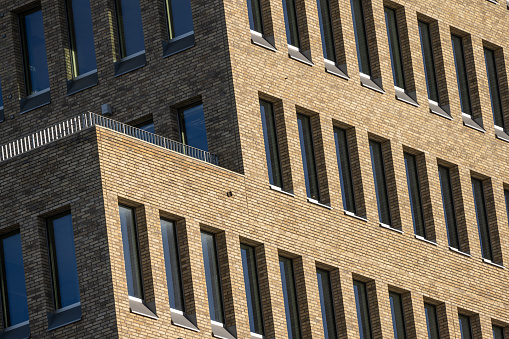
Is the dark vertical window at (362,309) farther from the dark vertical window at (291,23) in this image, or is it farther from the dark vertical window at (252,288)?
the dark vertical window at (291,23)

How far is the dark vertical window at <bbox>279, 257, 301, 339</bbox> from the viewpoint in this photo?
193 feet

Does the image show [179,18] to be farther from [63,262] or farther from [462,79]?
[462,79]

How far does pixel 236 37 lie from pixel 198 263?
28.7 ft

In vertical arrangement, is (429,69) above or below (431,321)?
above

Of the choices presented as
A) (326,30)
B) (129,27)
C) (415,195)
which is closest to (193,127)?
(129,27)

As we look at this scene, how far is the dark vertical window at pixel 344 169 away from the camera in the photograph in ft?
206

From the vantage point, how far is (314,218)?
60.6 meters

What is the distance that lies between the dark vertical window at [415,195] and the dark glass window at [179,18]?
9755 millimetres

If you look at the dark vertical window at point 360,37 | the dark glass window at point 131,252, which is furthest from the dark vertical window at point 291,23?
the dark glass window at point 131,252

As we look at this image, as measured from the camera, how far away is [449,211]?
66.9 metres

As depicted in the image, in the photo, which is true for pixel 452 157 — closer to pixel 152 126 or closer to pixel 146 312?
pixel 152 126

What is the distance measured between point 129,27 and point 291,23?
5572mm

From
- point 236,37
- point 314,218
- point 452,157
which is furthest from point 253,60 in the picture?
point 452,157

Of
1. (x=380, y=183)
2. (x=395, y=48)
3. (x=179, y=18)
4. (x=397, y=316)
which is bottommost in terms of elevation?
(x=397, y=316)
